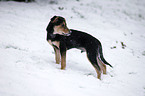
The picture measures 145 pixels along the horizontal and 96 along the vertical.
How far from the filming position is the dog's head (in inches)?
154

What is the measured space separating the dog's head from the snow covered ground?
1.09 m

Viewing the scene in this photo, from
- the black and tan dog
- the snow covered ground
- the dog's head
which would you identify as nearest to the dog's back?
the black and tan dog

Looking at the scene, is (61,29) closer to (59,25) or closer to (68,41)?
(59,25)

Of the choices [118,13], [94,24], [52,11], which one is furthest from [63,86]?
[118,13]

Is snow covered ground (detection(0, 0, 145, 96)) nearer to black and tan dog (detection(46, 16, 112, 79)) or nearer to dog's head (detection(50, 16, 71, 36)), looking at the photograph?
black and tan dog (detection(46, 16, 112, 79))

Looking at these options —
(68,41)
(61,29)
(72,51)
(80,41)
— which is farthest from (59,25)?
(72,51)

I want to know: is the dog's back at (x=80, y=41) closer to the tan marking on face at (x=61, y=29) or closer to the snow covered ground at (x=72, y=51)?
the tan marking on face at (x=61, y=29)

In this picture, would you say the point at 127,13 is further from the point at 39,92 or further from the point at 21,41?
the point at 39,92

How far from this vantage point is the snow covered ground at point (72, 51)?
10.6 ft

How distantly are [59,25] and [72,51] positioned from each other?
2.43 m

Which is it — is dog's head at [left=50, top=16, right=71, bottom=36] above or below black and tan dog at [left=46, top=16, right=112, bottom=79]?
above

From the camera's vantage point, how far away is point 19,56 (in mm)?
4422

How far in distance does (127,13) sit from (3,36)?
32.0ft

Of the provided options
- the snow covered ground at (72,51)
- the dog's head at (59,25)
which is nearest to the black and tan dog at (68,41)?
the dog's head at (59,25)
